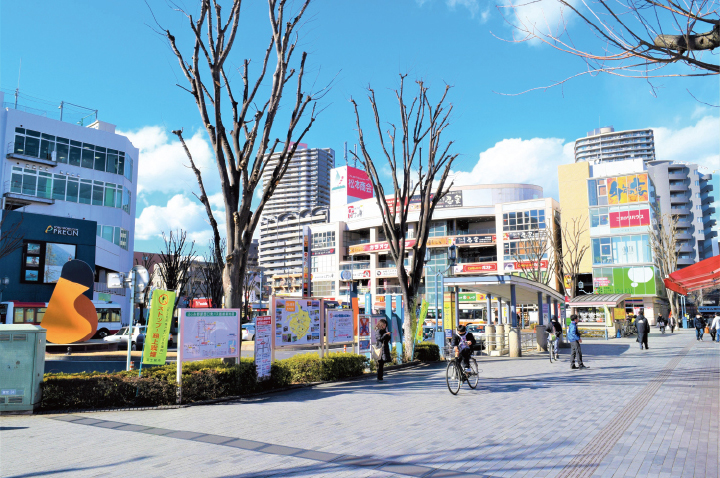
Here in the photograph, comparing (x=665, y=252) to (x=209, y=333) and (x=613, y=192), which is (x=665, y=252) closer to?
(x=613, y=192)

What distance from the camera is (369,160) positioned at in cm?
1897

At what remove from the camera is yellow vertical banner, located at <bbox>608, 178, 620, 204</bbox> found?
184 ft

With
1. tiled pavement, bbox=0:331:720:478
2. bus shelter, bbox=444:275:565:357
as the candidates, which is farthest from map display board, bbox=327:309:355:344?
bus shelter, bbox=444:275:565:357

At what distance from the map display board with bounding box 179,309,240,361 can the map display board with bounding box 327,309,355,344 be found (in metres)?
3.72

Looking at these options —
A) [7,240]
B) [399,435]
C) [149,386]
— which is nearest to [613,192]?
[7,240]

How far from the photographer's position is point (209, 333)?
35.8 ft

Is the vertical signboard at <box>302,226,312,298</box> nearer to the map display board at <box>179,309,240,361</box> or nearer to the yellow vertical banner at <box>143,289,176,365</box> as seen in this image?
the map display board at <box>179,309,240,361</box>

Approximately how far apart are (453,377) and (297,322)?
4338 mm

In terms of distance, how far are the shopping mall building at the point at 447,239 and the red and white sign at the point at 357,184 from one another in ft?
21.0

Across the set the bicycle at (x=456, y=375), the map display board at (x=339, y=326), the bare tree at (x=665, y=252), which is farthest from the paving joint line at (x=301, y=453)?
the bare tree at (x=665, y=252)

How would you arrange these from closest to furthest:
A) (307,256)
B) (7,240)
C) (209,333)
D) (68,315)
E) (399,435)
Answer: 1. (399,435)
2. (209,333)
3. (68,315)
4. (7,240)
5. (307,256)

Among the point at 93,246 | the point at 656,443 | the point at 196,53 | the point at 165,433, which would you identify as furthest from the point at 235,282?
the point at 93,246

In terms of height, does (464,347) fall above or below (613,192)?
below

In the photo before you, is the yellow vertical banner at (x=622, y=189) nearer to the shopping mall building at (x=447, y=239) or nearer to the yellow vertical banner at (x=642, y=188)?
the yellow vertical banner at (x=642, y=188)
